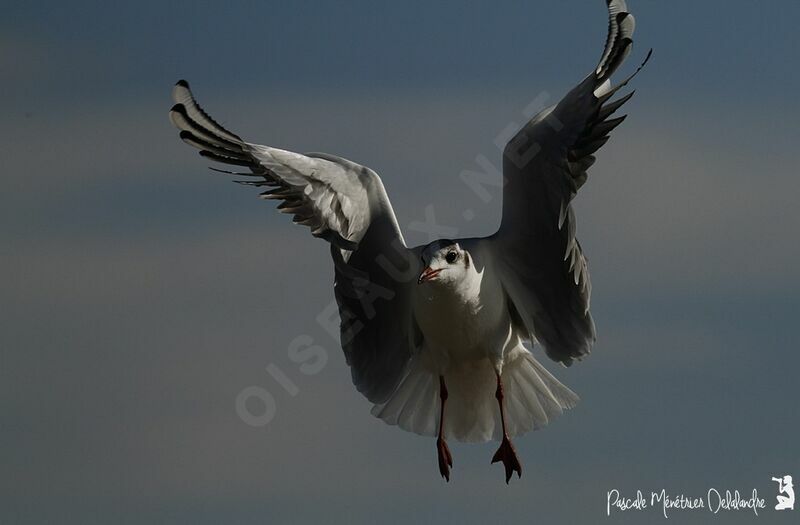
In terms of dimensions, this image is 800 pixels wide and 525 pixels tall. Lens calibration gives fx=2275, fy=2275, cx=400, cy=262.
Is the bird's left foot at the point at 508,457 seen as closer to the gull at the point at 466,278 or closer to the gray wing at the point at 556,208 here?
the gull at the point at 466,278

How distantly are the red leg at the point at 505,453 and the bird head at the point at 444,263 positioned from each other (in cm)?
98

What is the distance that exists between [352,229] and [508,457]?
192 centimetres

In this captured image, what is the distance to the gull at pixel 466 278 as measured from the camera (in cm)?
1480

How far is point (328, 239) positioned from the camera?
Answer: 15.4 m

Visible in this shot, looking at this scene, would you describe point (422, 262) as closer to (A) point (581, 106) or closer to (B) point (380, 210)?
(B) point (380, 210)

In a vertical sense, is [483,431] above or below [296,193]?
below

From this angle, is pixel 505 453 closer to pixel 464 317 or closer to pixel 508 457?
pixel 508 457

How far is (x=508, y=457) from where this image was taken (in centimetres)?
1576

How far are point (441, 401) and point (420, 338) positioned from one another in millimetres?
471

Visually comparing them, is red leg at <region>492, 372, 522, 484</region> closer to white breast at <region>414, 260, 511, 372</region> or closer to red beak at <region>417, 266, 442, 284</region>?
white breast at <region>414, 260, 511, 372</region>

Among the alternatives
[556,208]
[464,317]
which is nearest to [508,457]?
[464,317]

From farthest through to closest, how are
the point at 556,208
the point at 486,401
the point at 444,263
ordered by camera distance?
1. the point at 486,401
2. the point at 444,263
3. the point at 556,208

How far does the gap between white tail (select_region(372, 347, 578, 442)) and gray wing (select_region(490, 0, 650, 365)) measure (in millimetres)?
455

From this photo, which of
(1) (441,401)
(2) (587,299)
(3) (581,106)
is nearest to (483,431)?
(1) (441,401)
